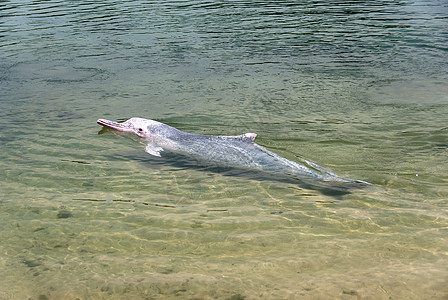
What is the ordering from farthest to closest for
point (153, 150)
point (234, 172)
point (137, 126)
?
point (137, 126) < point (153, 150) < point (234, 172)

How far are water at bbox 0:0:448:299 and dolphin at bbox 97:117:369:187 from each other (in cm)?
23

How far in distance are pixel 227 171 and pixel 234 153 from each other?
1.01ft

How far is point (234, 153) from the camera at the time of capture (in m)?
7.65

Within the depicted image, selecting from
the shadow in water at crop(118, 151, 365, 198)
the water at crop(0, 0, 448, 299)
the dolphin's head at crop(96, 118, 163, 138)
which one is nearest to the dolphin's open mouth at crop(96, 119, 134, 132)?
the dolphin's head at crop(96, 118, 163, 138)

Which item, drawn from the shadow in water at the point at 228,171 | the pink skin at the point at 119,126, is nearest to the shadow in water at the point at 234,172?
the shadow in water at the point at 228,171

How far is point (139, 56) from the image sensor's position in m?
16.1

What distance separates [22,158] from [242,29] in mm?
13036

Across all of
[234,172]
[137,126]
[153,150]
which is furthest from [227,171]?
[137,126]

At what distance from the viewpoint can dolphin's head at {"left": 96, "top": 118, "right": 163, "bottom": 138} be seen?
9266 millimetres

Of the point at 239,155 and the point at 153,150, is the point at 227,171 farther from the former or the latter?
the point at 153,150

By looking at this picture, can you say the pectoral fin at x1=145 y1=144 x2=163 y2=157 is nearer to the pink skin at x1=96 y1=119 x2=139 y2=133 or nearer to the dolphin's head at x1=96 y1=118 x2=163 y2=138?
the dolphin's head at x1=96 y1=118 x2=163 y2=138

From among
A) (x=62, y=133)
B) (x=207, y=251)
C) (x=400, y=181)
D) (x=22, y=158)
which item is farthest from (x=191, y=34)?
(x=207, y=251)

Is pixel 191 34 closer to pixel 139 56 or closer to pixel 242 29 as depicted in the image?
pixel 242 29

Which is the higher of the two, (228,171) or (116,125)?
(116,125)
